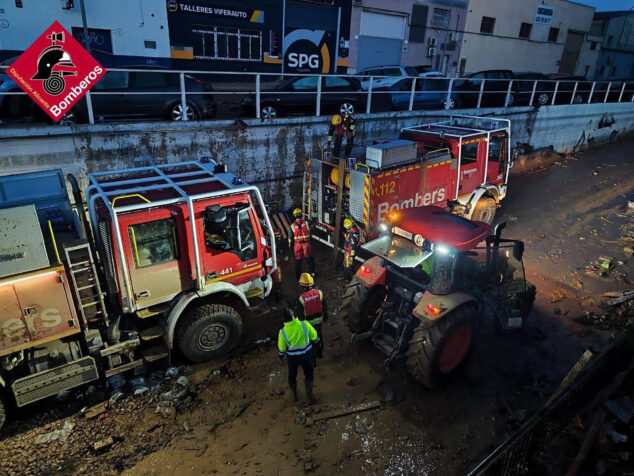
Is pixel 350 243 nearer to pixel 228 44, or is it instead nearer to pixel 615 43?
pixel 228 44

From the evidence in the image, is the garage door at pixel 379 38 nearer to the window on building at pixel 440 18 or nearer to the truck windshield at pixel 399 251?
the window on building at pixel 440 18

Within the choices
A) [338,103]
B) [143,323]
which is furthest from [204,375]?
[338,103]

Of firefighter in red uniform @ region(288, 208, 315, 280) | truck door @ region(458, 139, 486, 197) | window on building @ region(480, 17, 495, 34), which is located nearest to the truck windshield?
firefighter in red uniform @ region(288, 208, 315, 280)

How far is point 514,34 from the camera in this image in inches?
1192

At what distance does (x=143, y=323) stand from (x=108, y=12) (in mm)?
16379

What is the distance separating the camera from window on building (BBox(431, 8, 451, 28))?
87.6 feet

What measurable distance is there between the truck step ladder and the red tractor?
11.4 feet

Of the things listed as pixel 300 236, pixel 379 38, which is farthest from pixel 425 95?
pixel 379 38

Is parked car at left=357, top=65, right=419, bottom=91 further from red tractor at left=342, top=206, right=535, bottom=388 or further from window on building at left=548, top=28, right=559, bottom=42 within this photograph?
window on building at left=548, top=28, right=559, bottom=42

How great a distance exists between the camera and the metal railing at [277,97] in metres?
9.90

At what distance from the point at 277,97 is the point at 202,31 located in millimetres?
10358

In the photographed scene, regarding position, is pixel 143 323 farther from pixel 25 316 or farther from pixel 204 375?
pixel 25 316

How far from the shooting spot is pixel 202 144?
999cm

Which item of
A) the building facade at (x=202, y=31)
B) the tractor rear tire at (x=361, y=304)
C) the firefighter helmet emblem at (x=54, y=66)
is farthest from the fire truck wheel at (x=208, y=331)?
the building facade at (x=202, y=31)
